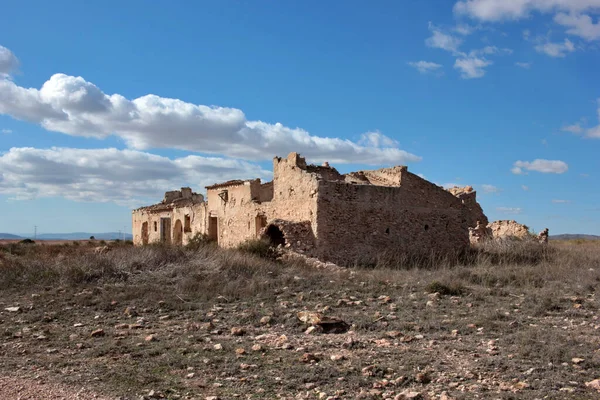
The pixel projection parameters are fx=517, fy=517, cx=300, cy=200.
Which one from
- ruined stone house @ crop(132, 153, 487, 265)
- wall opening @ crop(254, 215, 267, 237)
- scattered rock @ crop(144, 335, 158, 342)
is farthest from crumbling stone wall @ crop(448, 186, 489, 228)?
scattered rock @ crop(144, 335, 158, 342)

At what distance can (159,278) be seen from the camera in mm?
11266

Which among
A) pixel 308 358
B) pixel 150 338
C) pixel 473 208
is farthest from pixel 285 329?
pixel 473 208

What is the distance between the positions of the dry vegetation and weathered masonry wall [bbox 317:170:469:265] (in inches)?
115

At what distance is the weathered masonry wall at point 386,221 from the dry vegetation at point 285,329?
2.92 metres

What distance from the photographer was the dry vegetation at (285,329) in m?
5.41

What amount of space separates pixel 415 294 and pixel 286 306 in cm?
272

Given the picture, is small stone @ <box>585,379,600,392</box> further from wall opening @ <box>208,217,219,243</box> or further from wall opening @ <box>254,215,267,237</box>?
wall opening @ <box>208,217,219,243</box>

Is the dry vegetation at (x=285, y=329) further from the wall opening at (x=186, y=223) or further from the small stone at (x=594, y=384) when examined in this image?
the wall opening at (x=186, y=223)

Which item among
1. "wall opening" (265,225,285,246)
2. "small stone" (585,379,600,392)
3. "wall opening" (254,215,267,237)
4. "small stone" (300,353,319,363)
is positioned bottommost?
"small stone" (585,379,600,392)

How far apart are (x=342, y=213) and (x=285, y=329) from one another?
879cm

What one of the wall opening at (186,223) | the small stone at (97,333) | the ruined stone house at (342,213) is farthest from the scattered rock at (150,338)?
the wall opening at (186,223)

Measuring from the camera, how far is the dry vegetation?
541 centimetres

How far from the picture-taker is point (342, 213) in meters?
16.2

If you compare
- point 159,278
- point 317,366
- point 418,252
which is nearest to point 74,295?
point 159,278
